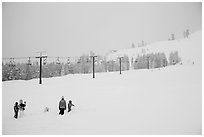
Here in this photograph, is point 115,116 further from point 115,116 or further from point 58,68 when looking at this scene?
point 58,68

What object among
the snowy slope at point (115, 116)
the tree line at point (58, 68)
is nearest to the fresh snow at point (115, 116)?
the snowy slope at point (115, 116)

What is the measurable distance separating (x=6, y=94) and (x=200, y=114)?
21506 mm

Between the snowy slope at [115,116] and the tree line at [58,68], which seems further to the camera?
the tree line at [58,68]

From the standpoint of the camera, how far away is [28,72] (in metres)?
69.8

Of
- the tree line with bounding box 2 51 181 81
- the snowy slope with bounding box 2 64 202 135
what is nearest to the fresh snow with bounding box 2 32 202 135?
the snowy slope with bounding box 2 64 202 135

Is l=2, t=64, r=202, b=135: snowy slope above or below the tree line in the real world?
below

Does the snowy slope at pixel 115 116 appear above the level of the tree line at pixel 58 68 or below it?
below

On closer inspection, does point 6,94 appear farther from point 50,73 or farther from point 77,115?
point 50,73

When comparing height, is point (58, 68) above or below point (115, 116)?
above

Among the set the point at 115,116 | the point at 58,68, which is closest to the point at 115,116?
the point at 115,116

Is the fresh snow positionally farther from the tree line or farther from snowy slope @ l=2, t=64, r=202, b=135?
the tree line

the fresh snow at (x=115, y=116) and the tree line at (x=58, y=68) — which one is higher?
the tree line at (x=58, y=68)

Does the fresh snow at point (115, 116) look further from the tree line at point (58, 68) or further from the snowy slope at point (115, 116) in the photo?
the tree line at point (58, 68)

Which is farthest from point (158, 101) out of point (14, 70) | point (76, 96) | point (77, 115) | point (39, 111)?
point (14, 70)
